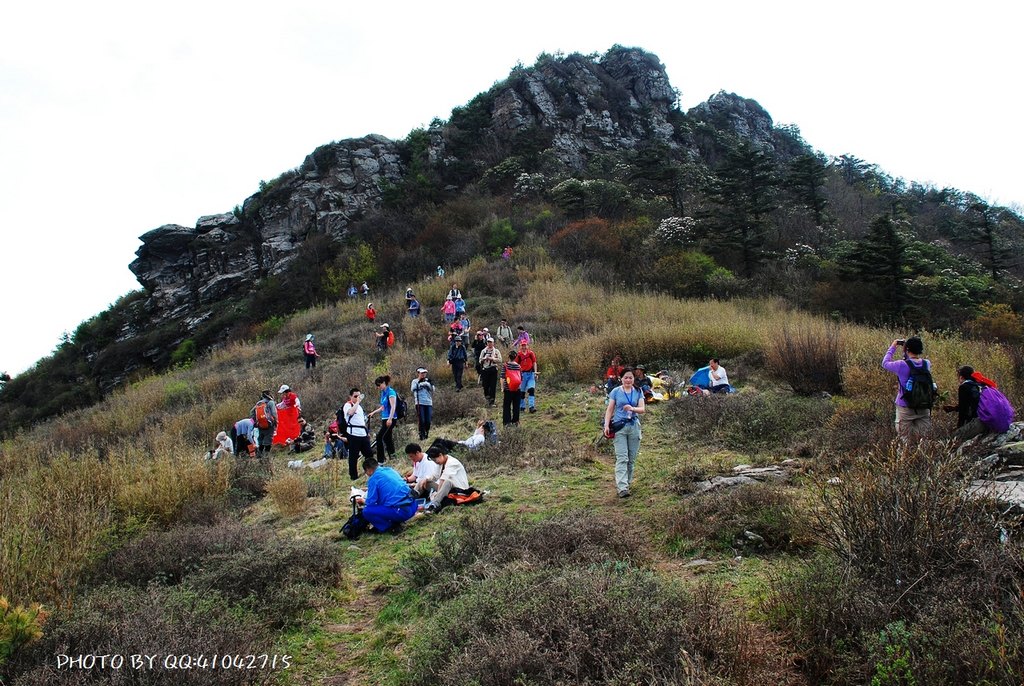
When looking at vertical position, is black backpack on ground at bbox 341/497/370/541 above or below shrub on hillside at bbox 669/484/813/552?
below

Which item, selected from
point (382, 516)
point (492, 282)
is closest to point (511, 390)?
point (382, 516)

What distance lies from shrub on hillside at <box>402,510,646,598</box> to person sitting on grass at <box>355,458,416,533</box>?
1.30 metres

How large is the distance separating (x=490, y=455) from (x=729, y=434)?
11.8 feet

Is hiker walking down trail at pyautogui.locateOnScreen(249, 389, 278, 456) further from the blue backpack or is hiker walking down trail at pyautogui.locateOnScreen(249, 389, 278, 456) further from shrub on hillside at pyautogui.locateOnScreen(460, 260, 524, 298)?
the blue backpack

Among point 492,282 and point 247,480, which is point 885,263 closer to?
point 492,282

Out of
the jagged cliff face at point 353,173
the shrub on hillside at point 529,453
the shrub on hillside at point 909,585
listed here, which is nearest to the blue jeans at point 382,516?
the shrub on hillside at point 529,453

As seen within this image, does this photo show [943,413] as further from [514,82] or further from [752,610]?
[514,82]

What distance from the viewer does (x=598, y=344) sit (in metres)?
15.1

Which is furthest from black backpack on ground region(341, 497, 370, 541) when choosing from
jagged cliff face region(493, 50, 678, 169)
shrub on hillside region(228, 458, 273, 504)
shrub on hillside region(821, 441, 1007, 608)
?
jagged cliff face region(493, 50, 678, 169)

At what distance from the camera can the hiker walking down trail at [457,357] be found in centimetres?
1427

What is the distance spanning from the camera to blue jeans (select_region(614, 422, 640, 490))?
6602 mm

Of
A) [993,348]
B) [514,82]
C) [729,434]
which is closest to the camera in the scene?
[729,434]

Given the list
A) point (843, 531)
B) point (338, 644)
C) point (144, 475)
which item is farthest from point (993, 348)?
point (144, 475)

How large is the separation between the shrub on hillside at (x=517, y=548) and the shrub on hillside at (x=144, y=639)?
51.4 inches
